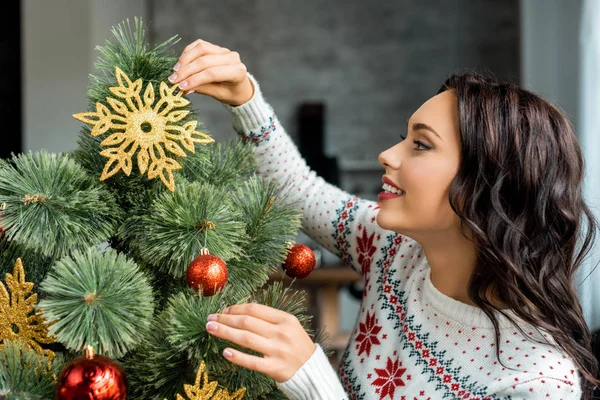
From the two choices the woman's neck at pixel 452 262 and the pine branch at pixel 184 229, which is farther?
the woman's neck at pixel 452 262

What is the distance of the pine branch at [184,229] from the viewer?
Answer: 649 mm

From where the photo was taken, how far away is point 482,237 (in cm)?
85

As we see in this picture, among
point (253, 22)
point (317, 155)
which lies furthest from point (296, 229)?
point (253, 22)

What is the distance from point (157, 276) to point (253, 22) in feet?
13.9

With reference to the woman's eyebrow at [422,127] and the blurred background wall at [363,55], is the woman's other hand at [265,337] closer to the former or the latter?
the woman's eyebrow at [422,127]

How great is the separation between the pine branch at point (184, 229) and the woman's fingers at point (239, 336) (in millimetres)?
74

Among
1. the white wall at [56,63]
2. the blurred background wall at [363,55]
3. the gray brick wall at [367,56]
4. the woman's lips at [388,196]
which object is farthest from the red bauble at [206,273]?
the gray brick wall at [367,56]

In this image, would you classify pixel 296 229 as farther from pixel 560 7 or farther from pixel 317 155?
pixel 317 155

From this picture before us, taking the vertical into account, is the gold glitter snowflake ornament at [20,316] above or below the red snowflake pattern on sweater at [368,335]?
above

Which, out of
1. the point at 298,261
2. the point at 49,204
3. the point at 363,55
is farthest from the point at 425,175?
the point at 363,55

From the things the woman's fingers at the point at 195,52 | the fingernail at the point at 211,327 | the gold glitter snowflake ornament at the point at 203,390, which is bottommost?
the gold glitter snowflake ornament at the point at 203,390

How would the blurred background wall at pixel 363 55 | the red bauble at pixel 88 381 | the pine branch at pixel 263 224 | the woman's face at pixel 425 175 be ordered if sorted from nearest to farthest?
the red bauble at pixel 88 381
the pine branch at pixel 263 224
the woman's face at pixel 425 175
the blurred background wall at pixel 363 55

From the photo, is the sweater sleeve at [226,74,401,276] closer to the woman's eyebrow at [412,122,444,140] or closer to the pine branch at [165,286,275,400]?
the woman's eyebrow at [412,122,444,140]

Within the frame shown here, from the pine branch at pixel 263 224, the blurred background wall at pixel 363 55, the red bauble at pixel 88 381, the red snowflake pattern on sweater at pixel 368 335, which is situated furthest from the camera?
the blurred background wall at pixel 363 55
